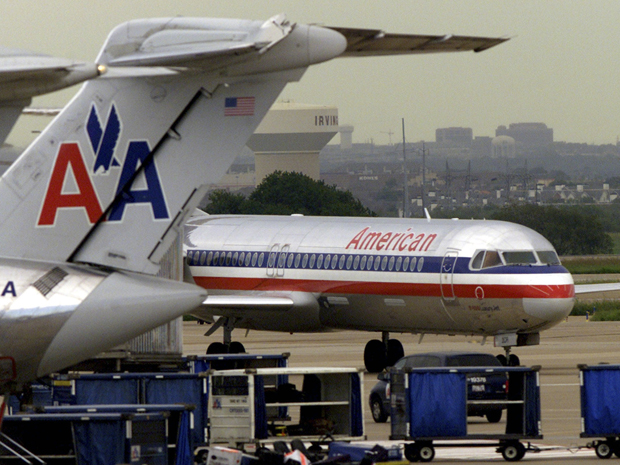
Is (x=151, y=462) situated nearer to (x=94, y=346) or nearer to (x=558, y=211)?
(x=94, y=346)

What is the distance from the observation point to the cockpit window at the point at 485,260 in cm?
3012

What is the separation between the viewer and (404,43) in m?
14.0

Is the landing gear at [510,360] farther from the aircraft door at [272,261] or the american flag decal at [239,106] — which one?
the american flag decal at [239,106]

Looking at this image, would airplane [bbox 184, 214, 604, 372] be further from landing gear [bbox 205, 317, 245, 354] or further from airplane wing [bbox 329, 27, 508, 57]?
airplane wing [bbox 329, 27, 508, 57]

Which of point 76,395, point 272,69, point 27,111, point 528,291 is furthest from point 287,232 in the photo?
point 272,69

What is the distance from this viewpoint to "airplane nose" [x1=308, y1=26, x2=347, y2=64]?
13109 mm

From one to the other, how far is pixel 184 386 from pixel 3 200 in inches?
221

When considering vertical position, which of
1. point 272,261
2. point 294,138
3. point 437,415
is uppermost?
point 294,138

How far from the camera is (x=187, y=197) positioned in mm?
14930

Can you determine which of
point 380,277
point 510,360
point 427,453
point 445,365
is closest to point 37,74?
point 427,453

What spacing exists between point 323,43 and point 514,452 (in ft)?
30.1

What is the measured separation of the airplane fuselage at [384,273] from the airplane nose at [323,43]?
17.4 m

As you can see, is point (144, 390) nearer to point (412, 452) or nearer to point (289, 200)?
point (412, 452)

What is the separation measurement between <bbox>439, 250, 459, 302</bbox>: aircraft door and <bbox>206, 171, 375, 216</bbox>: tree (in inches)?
2957
